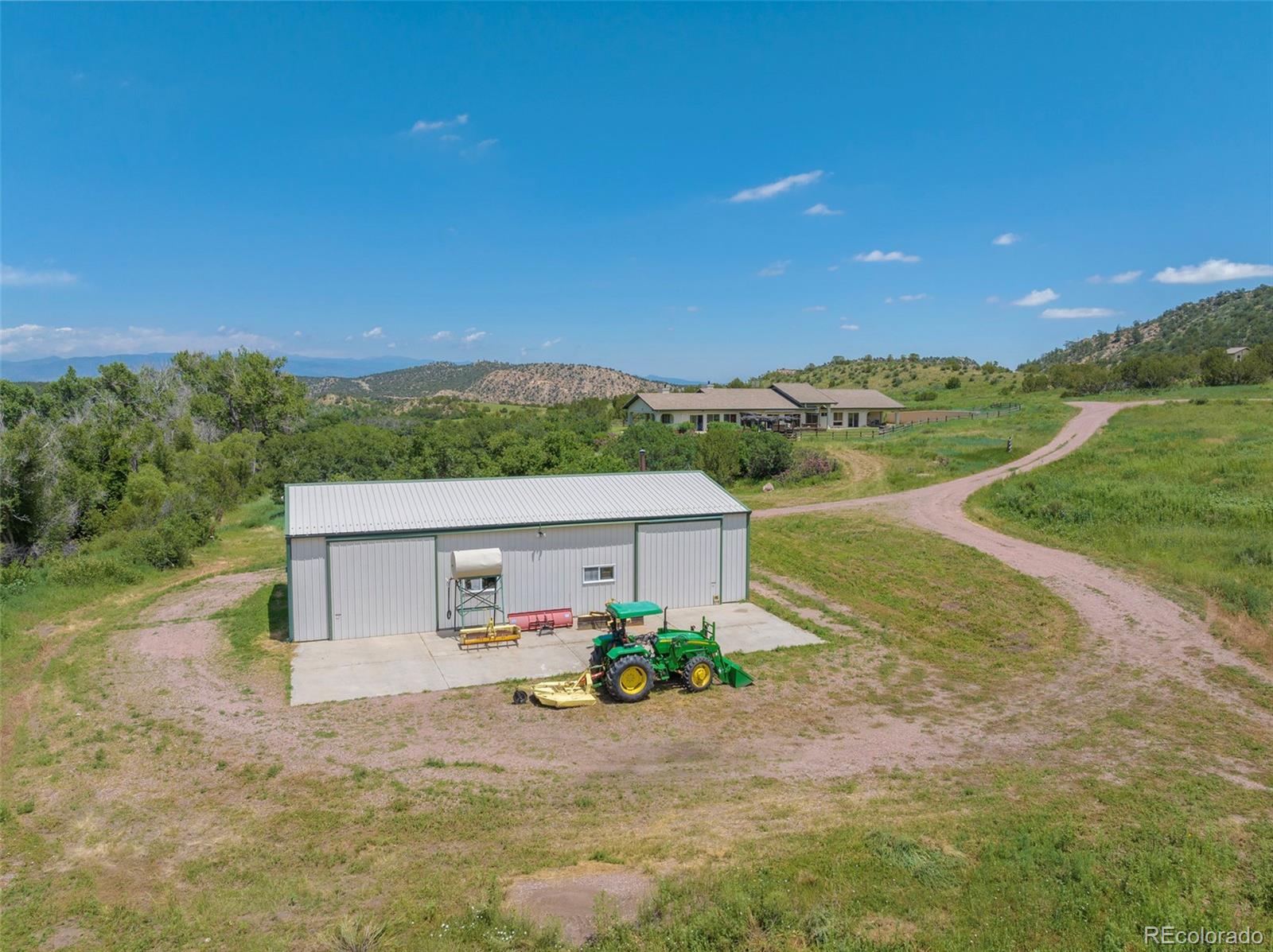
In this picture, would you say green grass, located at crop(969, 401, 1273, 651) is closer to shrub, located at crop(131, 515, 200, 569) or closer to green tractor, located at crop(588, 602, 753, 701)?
green tractor, located at crop(588, 602, 753, 701)

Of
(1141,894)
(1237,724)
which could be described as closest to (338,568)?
(1141,894)

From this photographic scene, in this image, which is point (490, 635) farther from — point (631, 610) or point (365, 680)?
point (631, 610)

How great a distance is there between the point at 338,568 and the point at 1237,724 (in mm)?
17882

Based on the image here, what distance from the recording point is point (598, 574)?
19.2m

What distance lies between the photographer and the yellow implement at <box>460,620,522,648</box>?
653 inches

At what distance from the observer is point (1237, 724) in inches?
498

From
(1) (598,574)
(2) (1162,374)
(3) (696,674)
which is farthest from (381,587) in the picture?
(2) (1162,374)

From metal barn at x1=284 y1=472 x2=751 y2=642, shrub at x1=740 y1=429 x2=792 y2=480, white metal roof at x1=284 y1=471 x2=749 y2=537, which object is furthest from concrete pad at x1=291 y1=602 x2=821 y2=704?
shrub at x1=740 y1=429 x2=792 y2=480

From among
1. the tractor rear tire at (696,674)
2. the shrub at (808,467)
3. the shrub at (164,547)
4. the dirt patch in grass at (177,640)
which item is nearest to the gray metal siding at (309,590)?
the dirt patch in grass at (177,640)

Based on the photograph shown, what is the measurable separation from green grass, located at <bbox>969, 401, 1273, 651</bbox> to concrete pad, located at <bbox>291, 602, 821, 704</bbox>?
12.4 meters

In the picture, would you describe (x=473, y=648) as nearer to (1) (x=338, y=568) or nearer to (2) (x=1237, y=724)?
(1) (x=338, y=568)

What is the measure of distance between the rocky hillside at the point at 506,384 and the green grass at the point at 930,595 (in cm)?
10580

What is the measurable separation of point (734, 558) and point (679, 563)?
1.73 m

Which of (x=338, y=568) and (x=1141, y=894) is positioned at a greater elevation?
(x=338, y=568)
